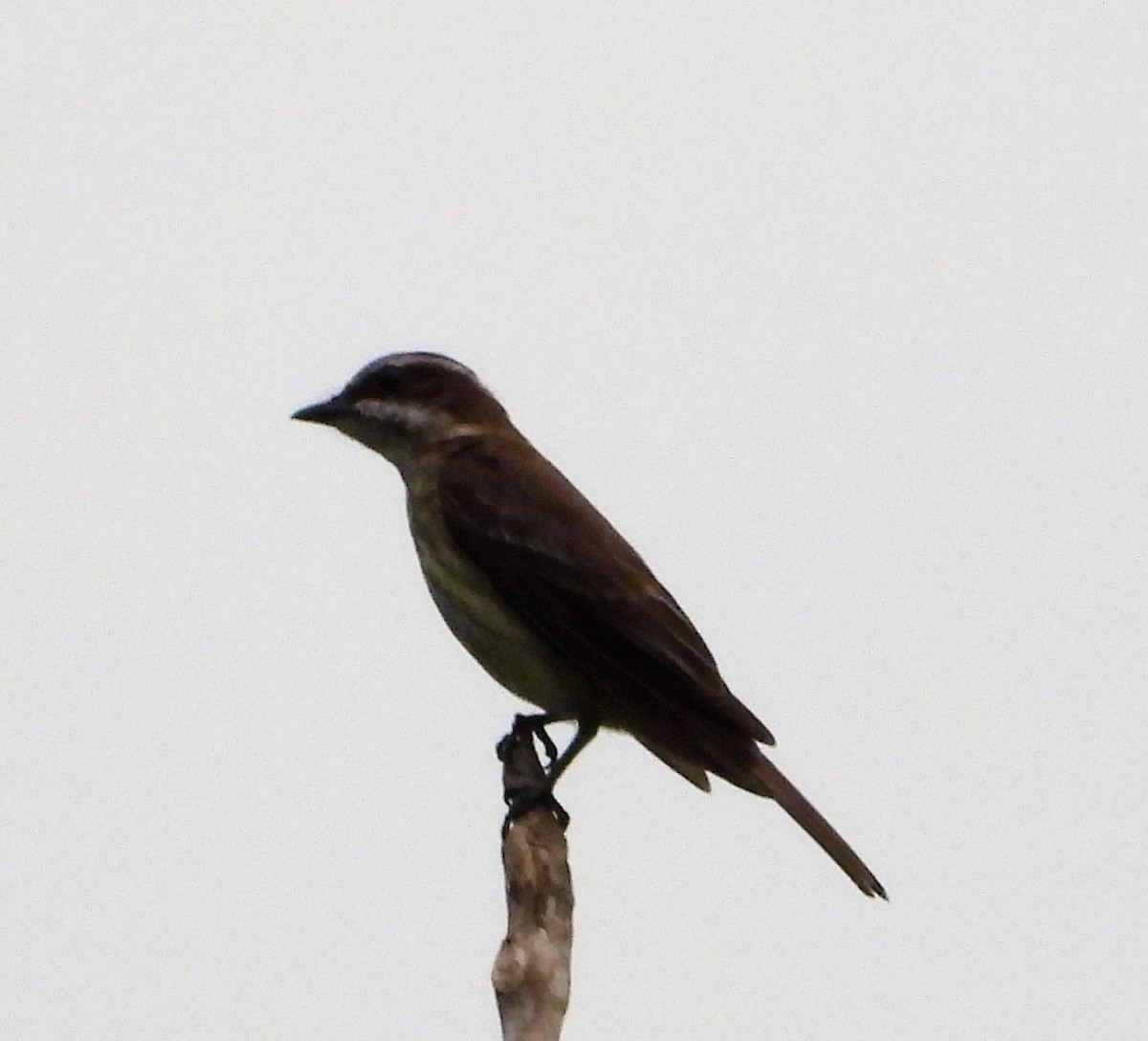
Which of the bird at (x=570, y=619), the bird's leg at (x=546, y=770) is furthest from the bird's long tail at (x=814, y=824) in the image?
the bird's leg at (x=546, y=770)

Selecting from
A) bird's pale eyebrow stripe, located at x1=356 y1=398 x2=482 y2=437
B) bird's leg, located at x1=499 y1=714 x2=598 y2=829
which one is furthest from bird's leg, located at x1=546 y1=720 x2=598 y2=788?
bird's pale eyebrow stripe, located at x1=356 y1=398 x2=482 y2=437

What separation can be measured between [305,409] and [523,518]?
4.41 ft

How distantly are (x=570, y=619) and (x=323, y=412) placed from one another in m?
1.74

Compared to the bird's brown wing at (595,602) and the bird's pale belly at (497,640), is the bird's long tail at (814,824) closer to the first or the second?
the bird's brown wing at (595,602)

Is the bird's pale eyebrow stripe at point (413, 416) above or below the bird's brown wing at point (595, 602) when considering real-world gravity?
above

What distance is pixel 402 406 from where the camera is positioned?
1080cm

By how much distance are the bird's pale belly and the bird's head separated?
2.69ft

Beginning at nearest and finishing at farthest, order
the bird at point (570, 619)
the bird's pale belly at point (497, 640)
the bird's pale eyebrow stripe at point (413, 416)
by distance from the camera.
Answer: the bird at point (570, 619) → the bird's pale belly at point (497, 640) → the bird's pale eyebrow stripe at point (413, 416)

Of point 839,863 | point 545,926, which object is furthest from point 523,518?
point 545,926

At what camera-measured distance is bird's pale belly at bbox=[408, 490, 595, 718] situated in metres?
9.62

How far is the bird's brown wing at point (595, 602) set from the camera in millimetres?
9383

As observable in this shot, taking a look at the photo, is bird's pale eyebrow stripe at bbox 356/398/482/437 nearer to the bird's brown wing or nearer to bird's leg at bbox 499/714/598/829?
the bird's brown wing

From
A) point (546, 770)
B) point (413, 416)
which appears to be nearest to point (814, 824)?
point (546, 770)

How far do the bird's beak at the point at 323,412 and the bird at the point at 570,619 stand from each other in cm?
42
